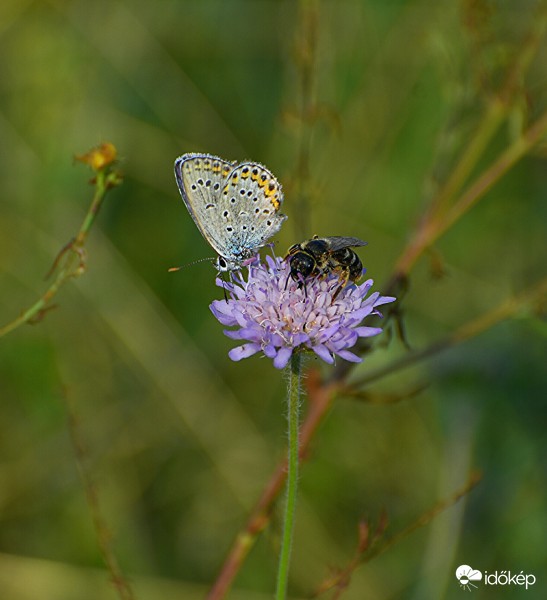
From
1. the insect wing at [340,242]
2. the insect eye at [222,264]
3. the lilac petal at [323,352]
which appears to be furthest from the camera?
the insect eye at [222,264]

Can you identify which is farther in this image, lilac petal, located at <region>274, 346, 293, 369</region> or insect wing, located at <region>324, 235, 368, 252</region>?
insect wing, located at <region>324, 235, 368, 252</region>

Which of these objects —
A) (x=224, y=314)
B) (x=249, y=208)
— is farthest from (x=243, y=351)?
(x=249, y=208)

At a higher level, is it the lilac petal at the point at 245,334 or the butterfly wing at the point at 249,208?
the butterfly wing at the point at 249,208

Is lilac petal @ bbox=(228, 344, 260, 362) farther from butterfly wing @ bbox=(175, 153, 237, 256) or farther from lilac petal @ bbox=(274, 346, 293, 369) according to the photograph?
butterfly wing @ bbox=(175, 153, 237, 256)

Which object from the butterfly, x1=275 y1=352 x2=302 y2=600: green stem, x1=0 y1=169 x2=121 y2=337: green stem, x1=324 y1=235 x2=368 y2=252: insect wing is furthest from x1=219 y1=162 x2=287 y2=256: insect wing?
x1=275 y1=352 x2=302 y2=600: green stem

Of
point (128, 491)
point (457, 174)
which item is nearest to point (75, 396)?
point (128, 491)

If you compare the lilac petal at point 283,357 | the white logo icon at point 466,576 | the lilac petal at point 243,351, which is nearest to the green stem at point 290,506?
the lilac petal at point 283,357

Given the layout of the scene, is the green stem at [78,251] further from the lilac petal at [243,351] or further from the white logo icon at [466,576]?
the white logo icon at [466,576]

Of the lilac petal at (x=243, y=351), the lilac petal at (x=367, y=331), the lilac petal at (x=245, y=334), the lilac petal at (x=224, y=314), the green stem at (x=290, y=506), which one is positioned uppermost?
the lilac petal at (x=224, y=314)

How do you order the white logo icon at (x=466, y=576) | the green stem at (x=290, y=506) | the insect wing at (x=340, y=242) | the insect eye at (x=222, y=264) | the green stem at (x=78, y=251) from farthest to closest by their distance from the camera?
1. the white logo icon at (x=466, y=576)
2. the insect eye at (x=222, y=264)
3. the insect wing at (x=340, y=242)
4. the green stem at (x=78, y=251)
5. the green stem at (x=290, y=506)
